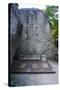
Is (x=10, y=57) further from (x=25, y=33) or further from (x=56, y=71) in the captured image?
(x=56, y=71)

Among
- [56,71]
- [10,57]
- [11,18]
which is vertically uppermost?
[11,18]

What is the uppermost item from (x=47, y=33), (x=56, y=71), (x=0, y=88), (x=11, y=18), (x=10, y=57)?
(x=11, y=18)

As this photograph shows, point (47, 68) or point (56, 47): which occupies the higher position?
point (56, 47)

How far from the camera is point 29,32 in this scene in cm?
163

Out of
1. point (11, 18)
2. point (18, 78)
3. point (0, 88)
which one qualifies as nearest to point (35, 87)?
point (18, 78)

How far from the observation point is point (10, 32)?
162cm

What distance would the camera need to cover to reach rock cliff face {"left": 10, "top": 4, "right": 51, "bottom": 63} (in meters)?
1.62

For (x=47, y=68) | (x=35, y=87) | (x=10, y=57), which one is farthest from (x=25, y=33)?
(x=35, y=87)

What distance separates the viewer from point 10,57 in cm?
162

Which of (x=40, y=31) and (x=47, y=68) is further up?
(x=40, y=31)

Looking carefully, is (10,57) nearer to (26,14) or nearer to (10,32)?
(10,32)

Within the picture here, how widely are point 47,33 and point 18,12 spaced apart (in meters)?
0.27

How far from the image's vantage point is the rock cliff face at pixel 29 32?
162cm

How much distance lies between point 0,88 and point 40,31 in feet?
1.74
